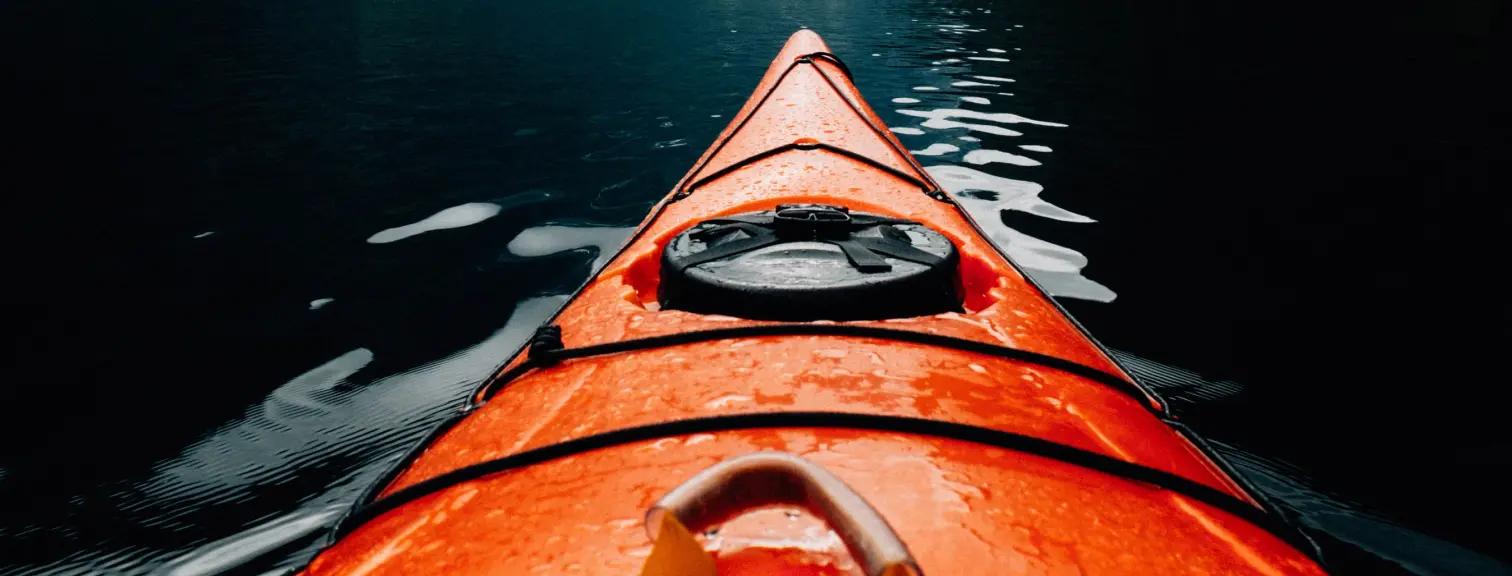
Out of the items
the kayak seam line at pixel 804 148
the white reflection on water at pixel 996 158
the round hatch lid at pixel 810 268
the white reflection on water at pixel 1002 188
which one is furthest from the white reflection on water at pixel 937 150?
the round hatch lid at pixel 810 268

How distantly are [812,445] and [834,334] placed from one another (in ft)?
1.33

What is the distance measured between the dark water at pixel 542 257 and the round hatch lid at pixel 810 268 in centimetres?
148

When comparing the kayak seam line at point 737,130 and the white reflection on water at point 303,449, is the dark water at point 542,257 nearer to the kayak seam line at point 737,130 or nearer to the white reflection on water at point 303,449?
the white reflection on water at point 303,449

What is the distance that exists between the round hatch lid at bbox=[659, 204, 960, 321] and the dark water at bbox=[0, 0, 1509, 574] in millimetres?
1478

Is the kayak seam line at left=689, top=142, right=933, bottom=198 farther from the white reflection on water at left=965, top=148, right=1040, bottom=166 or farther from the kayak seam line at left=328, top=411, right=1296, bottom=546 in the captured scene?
the white reflection on water at left=965, top=148, right=1040, bottom=166

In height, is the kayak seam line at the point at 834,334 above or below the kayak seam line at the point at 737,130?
below

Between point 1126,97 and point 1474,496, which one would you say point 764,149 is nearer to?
point 1474,496

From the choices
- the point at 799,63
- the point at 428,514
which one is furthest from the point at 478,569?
the point at 799,63

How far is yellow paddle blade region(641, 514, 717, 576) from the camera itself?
0.60 m

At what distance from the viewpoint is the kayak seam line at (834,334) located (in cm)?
143

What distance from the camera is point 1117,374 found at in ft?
5.42

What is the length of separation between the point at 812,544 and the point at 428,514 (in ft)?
2.28

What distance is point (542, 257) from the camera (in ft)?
13.9

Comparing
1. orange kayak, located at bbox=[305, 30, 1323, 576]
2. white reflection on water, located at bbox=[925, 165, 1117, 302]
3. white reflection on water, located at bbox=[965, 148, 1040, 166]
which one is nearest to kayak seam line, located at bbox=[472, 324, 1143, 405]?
orange kayak, located at bbox=[305, 30, 1323, 576]
